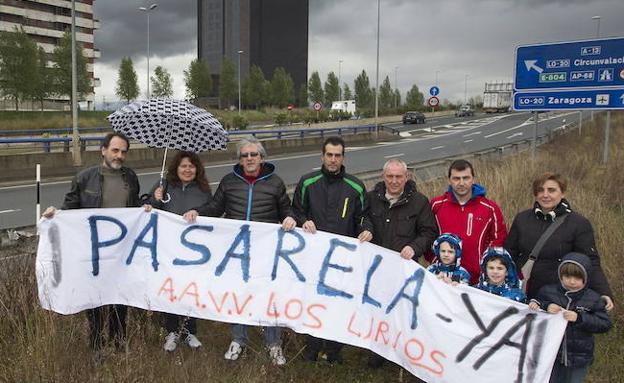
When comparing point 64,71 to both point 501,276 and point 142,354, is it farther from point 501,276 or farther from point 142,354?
point 501,276

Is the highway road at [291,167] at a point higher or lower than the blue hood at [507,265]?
lower

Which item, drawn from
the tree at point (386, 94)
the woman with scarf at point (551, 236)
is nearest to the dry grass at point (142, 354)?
the woman with scarf at point (551, 236)

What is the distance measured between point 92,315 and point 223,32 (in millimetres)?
122947

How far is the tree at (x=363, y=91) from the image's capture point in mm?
108200

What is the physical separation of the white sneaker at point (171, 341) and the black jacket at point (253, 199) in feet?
3.47

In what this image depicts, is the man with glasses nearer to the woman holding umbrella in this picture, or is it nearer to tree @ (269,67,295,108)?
the woman holding umbrella

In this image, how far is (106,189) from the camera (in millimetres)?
4188

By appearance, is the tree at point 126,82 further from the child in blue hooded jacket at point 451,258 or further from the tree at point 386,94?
the child in blue hooded jacket at point 451,258

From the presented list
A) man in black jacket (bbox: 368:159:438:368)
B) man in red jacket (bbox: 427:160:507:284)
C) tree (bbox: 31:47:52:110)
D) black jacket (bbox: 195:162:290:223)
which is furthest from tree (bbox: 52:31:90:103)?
man in red jacket (bbox: 427:160:507:284)

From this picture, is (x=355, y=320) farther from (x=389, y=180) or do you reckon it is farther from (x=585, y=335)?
(x=585, y=335)

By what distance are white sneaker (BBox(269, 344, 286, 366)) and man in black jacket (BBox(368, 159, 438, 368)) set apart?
1.21m

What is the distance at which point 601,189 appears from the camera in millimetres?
10453

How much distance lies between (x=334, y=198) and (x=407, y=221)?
0.61 m

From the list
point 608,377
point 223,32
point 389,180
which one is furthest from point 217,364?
point 223,32
